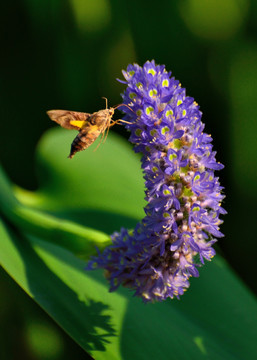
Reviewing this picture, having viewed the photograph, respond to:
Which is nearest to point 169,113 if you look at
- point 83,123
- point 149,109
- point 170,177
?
point 149,109

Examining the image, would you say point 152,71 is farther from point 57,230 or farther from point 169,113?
point 57,230

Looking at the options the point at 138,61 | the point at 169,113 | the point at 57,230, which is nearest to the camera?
the point at 169,113

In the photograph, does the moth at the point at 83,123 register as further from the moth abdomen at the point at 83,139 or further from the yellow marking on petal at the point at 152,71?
the yellow marking on petal at the point at 152,71

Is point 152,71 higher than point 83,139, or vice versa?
point 152,71

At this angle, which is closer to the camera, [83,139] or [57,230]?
[83,139]

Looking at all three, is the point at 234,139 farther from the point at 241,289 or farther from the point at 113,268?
the point at 113,268

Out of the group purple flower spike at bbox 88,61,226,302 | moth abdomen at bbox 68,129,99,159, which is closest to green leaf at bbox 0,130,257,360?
purple flower spike at bbox 88,61,226,302
